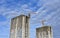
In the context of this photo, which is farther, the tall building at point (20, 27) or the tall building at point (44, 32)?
the tall building at point (44, 32)

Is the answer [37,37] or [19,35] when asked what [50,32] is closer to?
Answer: [37,37]

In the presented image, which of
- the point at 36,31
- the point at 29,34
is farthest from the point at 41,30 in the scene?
the point at 29,34

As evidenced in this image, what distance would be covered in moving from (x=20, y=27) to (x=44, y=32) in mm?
3408

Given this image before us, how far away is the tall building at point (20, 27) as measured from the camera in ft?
42.4

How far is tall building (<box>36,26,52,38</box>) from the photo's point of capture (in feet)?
49.1

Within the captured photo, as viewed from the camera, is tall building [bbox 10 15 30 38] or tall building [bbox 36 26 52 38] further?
tall building [bbox 36 26 52 38]

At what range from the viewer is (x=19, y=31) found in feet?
42.8

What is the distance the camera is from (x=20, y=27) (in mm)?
13125

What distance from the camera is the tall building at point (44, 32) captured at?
49.1 ft

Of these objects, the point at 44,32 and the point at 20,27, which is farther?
the point at 44,32

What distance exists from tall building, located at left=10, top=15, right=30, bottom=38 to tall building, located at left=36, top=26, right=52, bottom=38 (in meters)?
2.66

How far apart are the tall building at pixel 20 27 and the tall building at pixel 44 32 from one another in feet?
8.71

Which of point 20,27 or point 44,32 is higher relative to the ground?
point 20,27

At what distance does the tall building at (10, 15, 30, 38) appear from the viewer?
12.9m
